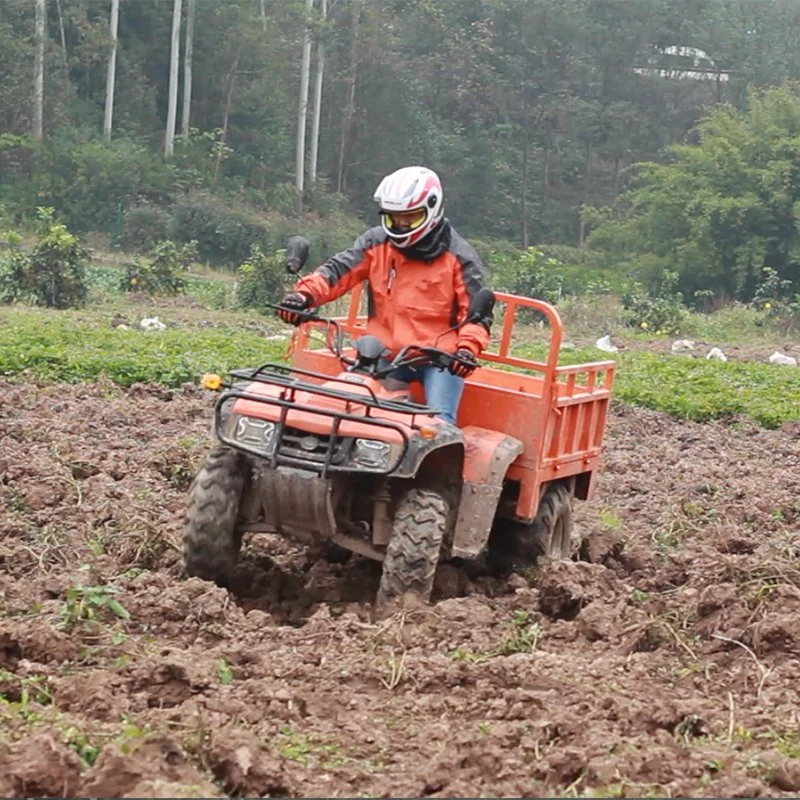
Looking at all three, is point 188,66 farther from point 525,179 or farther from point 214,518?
point 214,518

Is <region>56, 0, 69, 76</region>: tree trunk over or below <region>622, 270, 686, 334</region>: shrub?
over

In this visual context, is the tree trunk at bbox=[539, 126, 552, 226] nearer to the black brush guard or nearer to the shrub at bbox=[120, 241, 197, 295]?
the shrub at bbox=[120, 241, 197, 295]

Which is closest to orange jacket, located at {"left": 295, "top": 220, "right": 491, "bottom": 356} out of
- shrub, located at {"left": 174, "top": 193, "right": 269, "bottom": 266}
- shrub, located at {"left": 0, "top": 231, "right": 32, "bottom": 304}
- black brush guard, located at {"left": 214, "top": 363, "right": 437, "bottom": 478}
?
black brush guard, located at {"left": 214, "top": 363, "right": 437, "bottom": 478}

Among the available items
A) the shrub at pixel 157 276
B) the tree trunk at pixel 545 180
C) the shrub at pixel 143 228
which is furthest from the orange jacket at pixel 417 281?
the tree trunk at pixel 545 180

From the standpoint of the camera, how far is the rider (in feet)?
28.1

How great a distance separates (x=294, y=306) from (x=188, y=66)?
46.8 metres

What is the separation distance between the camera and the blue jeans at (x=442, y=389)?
8.57 metres

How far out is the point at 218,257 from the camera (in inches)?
1934

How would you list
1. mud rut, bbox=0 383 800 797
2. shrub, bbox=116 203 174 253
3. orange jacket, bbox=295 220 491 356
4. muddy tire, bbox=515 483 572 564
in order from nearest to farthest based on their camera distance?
mud rut, bbox=0 383 800 797
orange jacket, bbox=295 220 491 356
muddy tire, bbox=515 483 572 564
shrub, bbox=116 203 174 253

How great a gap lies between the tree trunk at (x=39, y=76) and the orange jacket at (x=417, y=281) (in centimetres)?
4179

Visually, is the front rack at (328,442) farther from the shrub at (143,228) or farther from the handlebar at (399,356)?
the shrub at (143,228)

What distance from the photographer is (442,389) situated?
28.2 feet

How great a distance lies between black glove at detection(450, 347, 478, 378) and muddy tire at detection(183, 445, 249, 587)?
1.15 m

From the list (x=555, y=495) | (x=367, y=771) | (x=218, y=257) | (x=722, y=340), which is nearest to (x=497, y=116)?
(x=218, y=257)
